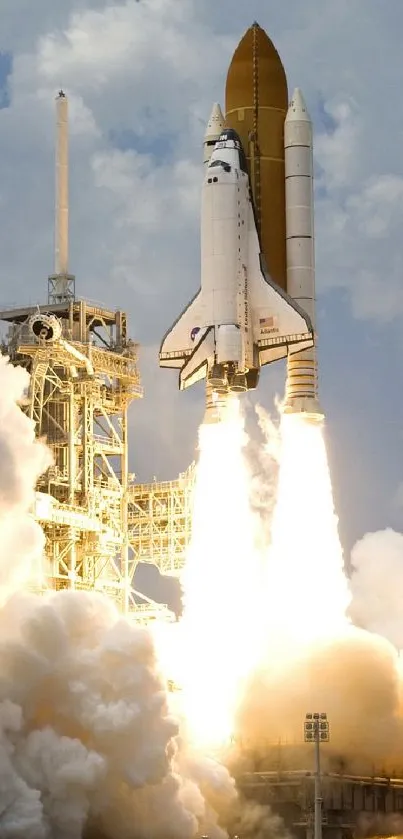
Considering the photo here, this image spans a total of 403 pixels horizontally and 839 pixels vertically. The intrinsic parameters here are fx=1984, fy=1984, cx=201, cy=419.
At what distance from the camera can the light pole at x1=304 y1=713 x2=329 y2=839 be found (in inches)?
2392

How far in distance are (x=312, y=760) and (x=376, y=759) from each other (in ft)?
8.34

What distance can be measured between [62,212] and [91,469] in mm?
11620

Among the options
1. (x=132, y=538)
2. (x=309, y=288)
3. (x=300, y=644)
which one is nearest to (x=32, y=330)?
(x=132, y=538)

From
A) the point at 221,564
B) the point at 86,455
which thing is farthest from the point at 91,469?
the point at 221,564

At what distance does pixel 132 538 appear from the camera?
8594 cm

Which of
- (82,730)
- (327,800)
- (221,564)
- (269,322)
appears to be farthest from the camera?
(221,564)

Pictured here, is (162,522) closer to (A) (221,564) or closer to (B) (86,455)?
(B) (86,455)

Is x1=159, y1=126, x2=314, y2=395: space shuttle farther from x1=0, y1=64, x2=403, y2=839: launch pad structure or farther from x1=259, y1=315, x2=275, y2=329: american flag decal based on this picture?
x1=0, y1=64, x2=403, y2=839: launch pad structure

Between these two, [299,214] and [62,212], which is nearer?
[299,214]

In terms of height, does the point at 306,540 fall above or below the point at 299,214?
below

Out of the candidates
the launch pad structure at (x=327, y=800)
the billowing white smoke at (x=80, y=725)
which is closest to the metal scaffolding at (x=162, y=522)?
the launch pad structure at (x=327, y=800)

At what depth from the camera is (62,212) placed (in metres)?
87.0

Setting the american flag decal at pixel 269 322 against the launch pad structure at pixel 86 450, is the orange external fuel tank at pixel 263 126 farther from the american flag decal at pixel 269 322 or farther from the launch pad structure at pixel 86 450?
the launch pad structure at pixel 86 450

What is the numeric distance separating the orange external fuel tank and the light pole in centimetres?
1559
